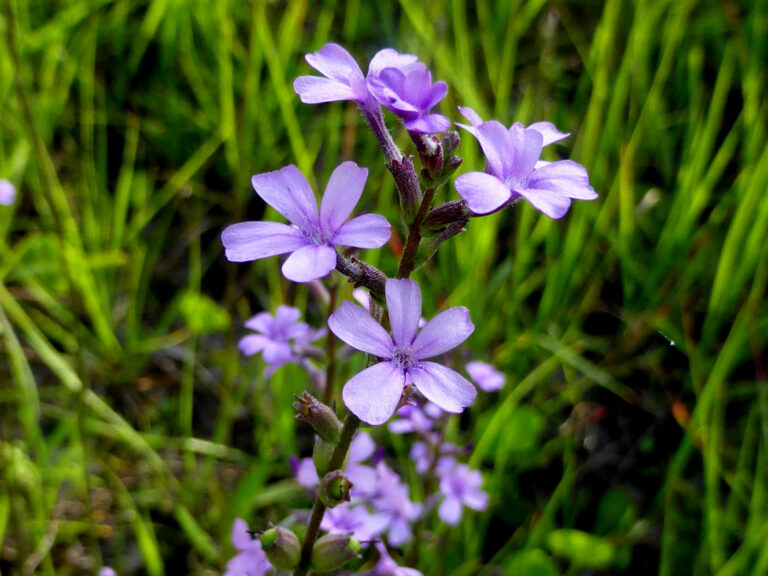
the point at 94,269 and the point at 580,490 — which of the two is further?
the point at 94,269

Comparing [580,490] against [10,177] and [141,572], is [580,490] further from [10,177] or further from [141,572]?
[10,177]

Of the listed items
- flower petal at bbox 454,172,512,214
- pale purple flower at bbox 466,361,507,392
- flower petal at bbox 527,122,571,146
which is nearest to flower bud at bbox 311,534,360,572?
flower petal at bbox 454,172,512,214

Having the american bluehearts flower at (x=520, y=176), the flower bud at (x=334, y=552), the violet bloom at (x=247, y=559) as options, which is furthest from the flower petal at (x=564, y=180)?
the violet bloom at (x=247, y=559)

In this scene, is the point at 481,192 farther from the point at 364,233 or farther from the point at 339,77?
the point at 339,77

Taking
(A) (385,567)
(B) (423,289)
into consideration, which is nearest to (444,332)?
(A) (385,567)

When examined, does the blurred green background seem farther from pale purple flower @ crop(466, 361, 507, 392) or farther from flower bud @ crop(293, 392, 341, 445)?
flower bud @ crop(293, 392, 341, 445)

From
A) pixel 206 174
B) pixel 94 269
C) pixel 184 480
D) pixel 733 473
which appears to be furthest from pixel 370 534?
pixel 206 174
